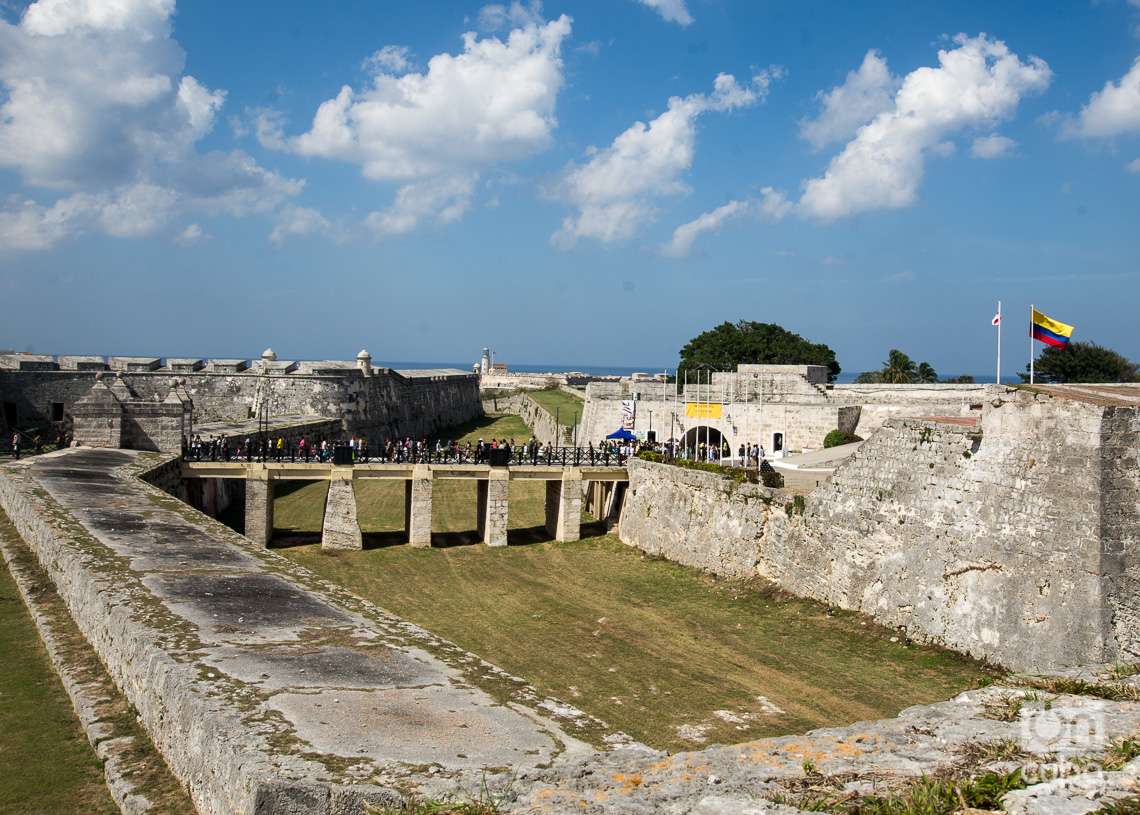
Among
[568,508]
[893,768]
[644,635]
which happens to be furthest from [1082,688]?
[568,508]

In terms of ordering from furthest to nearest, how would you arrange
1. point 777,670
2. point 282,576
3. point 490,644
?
point 490,644, point 777,670, point 282,576

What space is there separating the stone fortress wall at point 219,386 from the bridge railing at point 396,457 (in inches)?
396

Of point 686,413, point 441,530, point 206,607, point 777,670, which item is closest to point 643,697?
point 777,670

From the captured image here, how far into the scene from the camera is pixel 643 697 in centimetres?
1414

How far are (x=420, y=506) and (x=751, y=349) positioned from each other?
44990 mm

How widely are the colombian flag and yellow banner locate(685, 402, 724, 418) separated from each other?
56.6 ft

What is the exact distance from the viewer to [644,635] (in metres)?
18.0

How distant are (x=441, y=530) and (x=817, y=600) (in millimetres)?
13360

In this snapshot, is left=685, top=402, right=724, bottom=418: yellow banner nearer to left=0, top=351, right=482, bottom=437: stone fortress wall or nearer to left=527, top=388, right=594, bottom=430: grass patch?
left=527, top=388, right=594, bottom=430: grass patch

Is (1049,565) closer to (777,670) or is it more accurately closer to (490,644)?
(777,670)

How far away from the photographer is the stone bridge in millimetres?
25172

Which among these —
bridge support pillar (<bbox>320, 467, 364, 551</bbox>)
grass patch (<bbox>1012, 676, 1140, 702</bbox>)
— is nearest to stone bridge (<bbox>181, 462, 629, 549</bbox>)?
bridge support pillar (<bbox>320, 467, 364, 551</bbox>)

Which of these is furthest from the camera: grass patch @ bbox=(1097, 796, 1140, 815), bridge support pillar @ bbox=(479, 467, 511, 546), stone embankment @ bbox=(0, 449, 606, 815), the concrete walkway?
the concrete walkway

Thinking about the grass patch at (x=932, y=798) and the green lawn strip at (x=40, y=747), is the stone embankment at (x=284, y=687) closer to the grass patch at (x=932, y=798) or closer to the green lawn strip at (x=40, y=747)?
the green lawn strip at (x=40, y=747)
